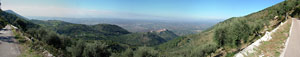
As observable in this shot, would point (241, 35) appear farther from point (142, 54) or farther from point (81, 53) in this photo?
point (81, 53)

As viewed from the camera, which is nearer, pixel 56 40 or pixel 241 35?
pixel 241 35

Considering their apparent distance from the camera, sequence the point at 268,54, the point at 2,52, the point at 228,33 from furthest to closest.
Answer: the point at 228,33
the point at 2,52
the point at 268,54

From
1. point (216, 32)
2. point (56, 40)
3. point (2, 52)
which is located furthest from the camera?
point (56, 40)

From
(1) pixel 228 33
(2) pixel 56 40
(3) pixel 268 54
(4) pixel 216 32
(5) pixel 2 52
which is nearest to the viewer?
(3) pixel 268 54

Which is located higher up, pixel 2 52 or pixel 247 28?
pixel 247 28

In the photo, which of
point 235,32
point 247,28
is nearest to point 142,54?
point 235,32

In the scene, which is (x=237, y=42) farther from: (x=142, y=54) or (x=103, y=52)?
(x=103, y=52)

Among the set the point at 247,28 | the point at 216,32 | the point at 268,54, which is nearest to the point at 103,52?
the point at 216,32

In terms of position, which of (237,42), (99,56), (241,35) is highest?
(241,35)

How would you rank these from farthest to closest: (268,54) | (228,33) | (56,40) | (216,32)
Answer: (56,40) < (216,32) < (228,33) < (268,54)
